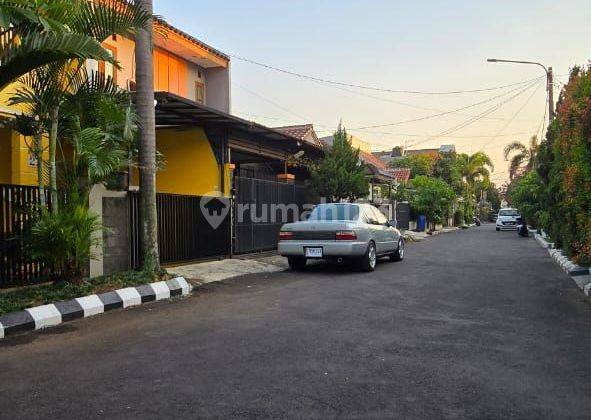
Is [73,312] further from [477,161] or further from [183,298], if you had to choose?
[477,161]

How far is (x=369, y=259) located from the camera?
39.0 feet

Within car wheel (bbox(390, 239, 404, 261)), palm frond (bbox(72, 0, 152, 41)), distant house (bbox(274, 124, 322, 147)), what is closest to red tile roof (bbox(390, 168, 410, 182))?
distant house (bbox(274, 124, 322, 147))

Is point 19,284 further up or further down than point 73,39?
further down

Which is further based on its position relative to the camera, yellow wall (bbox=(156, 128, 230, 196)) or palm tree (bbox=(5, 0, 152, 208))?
yellow wall (bbox=(156, 128, 230, 196))

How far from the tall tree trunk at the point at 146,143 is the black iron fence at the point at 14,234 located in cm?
175

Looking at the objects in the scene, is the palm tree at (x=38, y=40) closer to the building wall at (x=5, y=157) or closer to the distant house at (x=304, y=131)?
the building wall at (x=5, y=157)

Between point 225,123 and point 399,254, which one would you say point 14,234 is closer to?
point 225,123

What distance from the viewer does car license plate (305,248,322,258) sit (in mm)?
11375

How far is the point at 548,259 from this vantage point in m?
15.2

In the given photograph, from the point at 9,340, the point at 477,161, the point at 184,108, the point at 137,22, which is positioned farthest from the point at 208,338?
the point at 477,161

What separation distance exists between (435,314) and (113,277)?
509 centimetres

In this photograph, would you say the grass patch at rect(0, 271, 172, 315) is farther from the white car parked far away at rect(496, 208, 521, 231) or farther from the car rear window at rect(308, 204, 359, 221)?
the white car parked far away at rect(496, 208, 521, 231)

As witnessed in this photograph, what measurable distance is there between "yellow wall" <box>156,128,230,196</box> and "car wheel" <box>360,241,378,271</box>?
429 centimetres

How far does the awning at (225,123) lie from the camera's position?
11.7 meters
